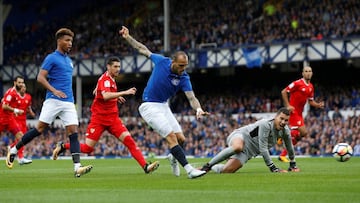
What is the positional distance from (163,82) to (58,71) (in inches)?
95.2

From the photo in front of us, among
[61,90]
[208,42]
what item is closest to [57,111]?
[61,90]

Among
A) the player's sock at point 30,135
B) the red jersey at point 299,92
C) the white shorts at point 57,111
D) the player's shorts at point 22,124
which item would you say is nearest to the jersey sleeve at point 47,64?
the white shorts at point 57,111

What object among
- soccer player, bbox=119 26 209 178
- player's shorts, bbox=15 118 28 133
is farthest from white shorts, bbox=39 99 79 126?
player's shorts, bbox=15 118 28 133

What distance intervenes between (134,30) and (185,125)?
12.0 m

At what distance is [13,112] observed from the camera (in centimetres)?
2433

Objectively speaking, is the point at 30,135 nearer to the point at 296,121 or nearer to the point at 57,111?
the point at 57,111

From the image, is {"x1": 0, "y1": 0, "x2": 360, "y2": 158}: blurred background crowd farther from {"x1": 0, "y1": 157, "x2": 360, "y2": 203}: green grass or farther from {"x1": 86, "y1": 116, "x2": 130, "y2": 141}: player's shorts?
{"x1": 0, "y1": 157, "x2": 360, "y2": 203}: green grass

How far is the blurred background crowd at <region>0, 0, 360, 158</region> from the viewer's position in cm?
4128

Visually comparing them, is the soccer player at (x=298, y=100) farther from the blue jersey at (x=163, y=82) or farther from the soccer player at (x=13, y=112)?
the blue jersey at (x=163, y=82)

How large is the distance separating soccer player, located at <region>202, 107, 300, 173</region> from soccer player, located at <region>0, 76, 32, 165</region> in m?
8.60

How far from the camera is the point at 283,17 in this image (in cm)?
4647

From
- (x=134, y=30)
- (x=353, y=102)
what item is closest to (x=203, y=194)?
(x=353, y=102)

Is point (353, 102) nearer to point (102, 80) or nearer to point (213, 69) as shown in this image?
point (213, 69)

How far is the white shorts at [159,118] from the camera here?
1512 centimetres
